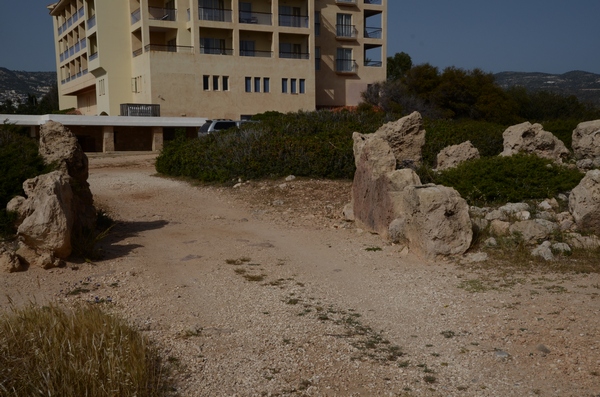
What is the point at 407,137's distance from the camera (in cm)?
1507

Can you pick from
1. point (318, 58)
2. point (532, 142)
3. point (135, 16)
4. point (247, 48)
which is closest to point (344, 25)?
point (318, 58)

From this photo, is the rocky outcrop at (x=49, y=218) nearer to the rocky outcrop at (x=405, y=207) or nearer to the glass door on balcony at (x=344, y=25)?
the rocky outcrop at (x=405, y=207)

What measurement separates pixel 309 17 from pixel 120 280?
4303cm

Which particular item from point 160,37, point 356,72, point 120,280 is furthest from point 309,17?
point 120,280

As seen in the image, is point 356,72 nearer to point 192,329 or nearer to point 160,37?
point 160,37

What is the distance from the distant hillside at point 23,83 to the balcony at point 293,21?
90132 millimetres

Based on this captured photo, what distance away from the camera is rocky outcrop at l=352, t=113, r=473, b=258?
8898 mm

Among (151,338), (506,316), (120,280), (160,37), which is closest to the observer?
(151,338)

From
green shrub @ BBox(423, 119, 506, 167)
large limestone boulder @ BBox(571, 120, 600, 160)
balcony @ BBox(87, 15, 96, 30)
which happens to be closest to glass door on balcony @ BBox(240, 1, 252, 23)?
balcony @ BBox(87, 15, 96, 30)

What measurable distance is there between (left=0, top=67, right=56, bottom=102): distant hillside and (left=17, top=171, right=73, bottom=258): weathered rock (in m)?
125

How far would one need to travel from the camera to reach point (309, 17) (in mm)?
48062

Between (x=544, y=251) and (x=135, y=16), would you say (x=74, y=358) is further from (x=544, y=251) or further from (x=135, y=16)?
(x=135, y=16)

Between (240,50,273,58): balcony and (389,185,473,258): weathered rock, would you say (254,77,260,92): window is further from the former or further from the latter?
(389,185,473,258): weathered rock

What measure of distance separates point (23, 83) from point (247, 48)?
354 feet
